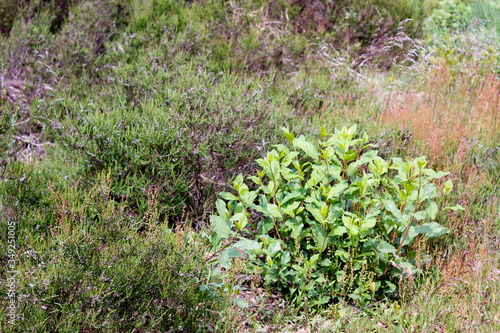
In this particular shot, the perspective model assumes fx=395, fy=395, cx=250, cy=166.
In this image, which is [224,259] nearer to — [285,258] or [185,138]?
[285,258]

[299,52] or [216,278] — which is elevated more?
[299,52]

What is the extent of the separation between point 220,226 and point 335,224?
79cm

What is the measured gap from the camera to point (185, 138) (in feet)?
10.3

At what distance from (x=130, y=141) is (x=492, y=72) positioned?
5387mm

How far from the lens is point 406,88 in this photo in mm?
5543

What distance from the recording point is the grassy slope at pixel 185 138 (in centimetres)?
213

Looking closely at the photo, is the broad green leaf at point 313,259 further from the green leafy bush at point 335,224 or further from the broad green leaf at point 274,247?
the broad green leaf at point 274,247

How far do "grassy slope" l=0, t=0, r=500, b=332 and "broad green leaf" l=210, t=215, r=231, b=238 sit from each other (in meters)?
0.16

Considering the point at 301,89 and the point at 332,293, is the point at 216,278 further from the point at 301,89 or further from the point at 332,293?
the point at 301,89

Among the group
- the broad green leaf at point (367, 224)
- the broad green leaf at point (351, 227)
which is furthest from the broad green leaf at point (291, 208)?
A: the broad green leaf at point (367, 224)

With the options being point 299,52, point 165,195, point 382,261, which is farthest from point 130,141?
point 299,52

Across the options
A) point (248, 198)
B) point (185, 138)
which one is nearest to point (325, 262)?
point (248, 198)

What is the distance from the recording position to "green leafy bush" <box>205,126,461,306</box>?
2.61m

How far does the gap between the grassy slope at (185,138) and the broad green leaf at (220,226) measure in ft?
0.53
